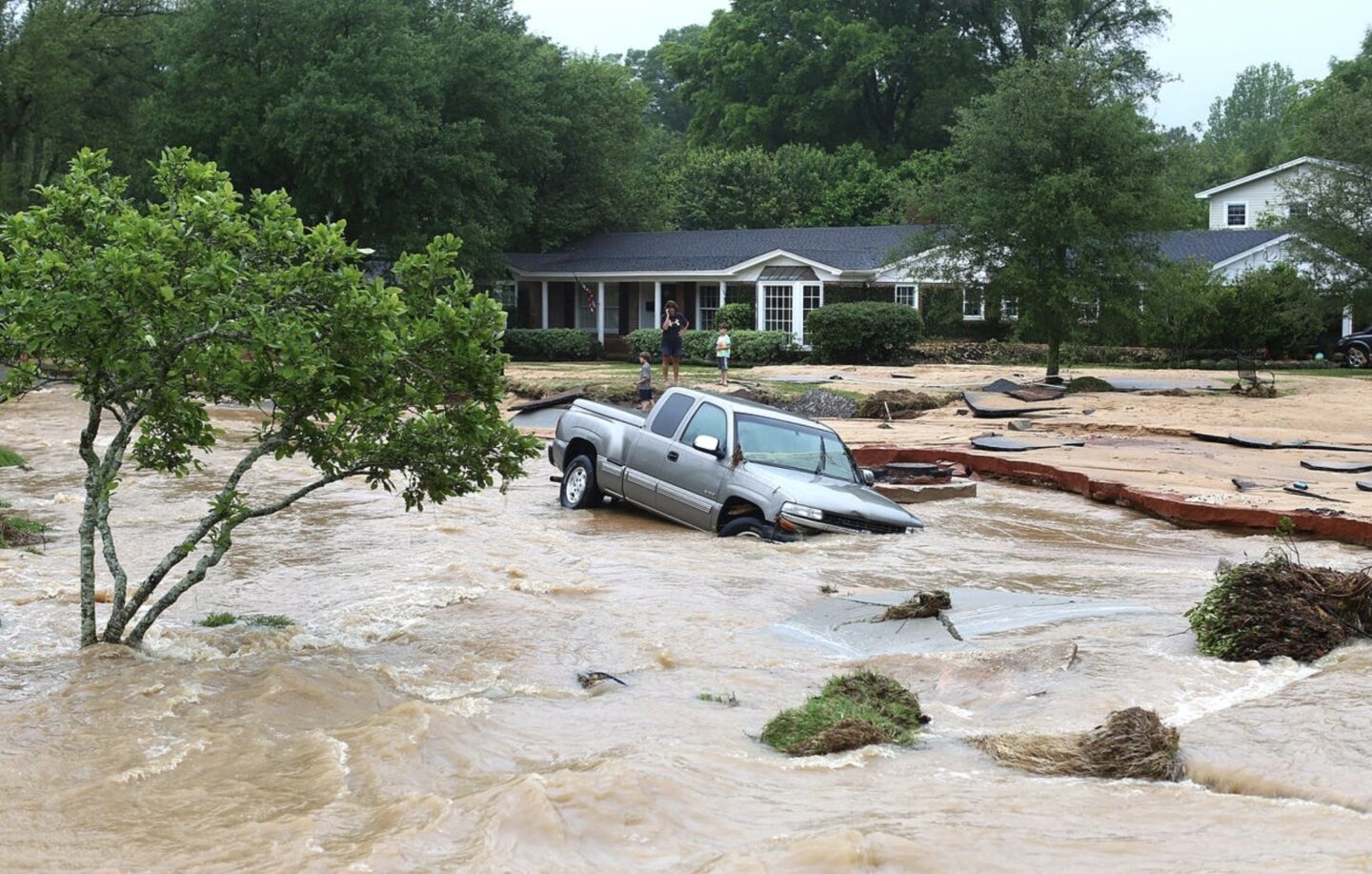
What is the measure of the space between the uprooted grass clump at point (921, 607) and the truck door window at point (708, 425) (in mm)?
4091

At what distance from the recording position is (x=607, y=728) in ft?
25.0

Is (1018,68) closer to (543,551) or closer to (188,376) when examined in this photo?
(543,551)

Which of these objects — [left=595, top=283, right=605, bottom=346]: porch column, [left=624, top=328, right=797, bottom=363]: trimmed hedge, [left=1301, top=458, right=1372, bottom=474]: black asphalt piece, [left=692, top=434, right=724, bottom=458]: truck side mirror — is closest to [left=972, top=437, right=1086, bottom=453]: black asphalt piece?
[left=1301, top=458, right=1372, bottom=474]: black asphalt piece

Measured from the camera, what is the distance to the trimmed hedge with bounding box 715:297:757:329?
45.8 metres

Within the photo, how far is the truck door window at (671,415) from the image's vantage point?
14.3m

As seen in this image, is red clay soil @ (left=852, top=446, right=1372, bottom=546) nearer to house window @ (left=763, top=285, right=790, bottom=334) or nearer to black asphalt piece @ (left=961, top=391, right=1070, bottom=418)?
black asphalt piece @ (left=961, top=391, right=1070, bottom=418)

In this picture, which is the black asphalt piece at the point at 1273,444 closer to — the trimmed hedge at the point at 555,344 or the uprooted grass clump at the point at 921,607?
the uprooted grass clump at the point at 921,607

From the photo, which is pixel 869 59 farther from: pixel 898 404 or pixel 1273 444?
pixel 1273 444

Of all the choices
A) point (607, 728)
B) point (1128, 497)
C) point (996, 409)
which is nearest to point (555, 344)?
point (996, 409)

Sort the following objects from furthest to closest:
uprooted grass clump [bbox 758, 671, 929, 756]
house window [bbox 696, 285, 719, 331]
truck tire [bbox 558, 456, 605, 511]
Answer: house window [bbox 696, 285, 719, 331] < truck tire [bbox 558, 456, 605, 511] < uprooted grass clump [bbox 758, 671, 929, 756]

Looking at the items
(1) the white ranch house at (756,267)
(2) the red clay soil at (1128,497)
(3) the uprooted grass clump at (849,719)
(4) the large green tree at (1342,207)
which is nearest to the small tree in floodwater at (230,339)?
(3) the uprooted grass clump at (849,719)

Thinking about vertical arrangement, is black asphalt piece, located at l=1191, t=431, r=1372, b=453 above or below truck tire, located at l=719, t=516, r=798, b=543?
above

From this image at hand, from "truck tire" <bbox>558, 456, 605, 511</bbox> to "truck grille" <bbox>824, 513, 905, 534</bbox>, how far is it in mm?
3296

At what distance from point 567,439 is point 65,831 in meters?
9.97
